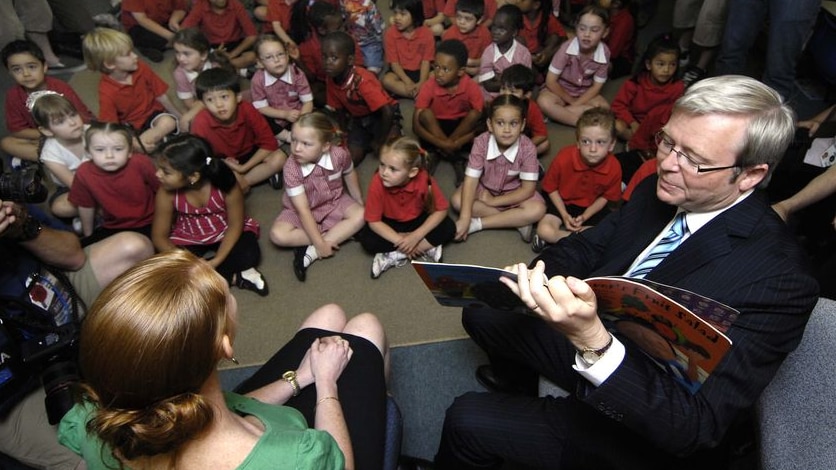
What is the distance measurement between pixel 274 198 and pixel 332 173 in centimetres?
65

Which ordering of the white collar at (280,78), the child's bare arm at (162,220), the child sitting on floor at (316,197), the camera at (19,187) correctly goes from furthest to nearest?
1. the white collar at (280,78)
2. the child sitting on floor at (316,197)
3. the child's bare arm at (162,220)
4. the camera at (19,187)

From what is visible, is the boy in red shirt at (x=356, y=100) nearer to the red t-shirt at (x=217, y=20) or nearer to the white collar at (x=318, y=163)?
the white collar at (x=318, y=163)

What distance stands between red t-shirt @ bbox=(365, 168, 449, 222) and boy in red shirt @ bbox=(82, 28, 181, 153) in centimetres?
152

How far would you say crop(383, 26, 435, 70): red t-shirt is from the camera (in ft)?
13.1

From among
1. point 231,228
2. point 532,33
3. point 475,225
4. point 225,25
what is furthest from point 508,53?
point 225,25

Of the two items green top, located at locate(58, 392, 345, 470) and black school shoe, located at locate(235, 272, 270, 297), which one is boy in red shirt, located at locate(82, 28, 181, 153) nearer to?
black school shoe, located at locate(235, 272, 270, 297)

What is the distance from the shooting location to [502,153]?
2.87 metres

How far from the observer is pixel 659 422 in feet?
4.30

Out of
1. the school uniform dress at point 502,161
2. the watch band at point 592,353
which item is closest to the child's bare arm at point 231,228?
the school uniform dress at point 502,161

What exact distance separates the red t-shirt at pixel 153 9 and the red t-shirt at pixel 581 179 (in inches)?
137

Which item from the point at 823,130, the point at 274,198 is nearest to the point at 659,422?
the point at 823,130

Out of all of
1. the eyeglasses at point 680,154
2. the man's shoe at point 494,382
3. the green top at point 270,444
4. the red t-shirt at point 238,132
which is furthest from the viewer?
the red t-shirt at point 238,132

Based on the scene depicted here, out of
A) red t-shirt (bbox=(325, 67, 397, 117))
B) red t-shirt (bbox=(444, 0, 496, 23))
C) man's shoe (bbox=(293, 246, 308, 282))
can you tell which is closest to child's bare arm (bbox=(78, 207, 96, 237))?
man's shoe (bbox=(293, 246, 308, 282))

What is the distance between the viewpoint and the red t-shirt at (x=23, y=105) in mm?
3236
